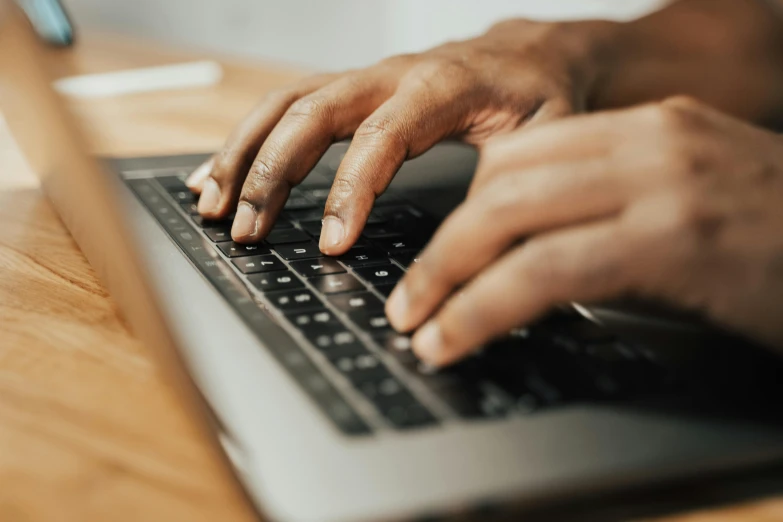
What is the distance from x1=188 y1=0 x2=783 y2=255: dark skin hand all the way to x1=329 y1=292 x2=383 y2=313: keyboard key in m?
0.07

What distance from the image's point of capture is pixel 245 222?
0.51 metres

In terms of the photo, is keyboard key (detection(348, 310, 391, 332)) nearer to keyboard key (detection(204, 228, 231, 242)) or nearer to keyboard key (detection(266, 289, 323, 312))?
keyboard key (detection(266, 289, 323, 312))

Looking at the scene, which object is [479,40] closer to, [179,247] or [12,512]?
[179,247]

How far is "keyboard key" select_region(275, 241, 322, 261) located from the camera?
19.3 inches

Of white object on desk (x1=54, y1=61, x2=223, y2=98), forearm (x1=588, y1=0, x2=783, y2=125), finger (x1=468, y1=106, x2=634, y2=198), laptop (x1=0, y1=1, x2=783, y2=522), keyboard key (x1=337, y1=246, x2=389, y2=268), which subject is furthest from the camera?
white object on desk (x1=54, y1=61, x2=223, y2=98)

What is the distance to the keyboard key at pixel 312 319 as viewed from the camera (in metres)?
0.38

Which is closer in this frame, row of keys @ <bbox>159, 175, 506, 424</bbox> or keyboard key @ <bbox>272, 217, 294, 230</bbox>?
row of keys @ <bbox>159, 175, 506, 424</bbox>

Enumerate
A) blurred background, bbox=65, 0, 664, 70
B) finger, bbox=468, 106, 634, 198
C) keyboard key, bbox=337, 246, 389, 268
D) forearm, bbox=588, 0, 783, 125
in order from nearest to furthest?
1. finger, bbox=468, 106, 634, 198
2. keyboard key, bbox=337, 246, 389, 268
3. forearm, bbox=588, 0, 783, 125
4. blurred background, bbox=65, 0, 664, 70

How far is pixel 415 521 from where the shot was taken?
0.86 feet

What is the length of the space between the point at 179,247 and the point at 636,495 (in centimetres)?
31

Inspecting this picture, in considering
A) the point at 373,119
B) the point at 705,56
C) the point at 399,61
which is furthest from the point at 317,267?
the point at 705,56

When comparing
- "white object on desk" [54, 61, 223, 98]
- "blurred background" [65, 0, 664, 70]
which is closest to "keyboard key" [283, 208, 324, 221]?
"white object on desk" [54, 61, 223, 98]

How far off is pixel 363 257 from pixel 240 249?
0.08 m

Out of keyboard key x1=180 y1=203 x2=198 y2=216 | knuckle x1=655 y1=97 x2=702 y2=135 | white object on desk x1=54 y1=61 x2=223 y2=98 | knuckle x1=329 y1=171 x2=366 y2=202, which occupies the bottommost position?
white object on desk x1=54 y1=61 x2=223 y2=98
